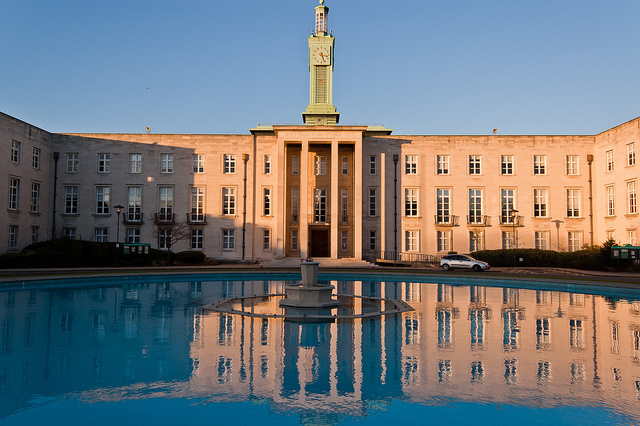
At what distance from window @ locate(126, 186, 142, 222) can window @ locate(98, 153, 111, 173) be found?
111 inches

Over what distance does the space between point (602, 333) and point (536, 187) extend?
34.4 meters

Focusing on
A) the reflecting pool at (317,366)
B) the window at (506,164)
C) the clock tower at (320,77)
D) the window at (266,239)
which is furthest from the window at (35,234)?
the window at (506,164)

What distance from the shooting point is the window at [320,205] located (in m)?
42.2

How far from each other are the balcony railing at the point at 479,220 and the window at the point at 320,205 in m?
13.1

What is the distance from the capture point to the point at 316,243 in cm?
4303

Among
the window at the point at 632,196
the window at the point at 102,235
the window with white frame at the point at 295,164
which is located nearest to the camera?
the window at the point at 632,196

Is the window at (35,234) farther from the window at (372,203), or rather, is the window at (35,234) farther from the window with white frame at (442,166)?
the window with white frame at (442,166)

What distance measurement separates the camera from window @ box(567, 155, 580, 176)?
4234 cm

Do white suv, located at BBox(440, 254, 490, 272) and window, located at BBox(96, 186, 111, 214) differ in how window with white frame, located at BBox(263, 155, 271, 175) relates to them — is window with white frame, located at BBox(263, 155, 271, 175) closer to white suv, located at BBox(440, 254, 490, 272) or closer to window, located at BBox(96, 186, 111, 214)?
window, located at BBox(96, 186, 111, 214)

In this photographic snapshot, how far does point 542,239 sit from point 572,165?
731cm

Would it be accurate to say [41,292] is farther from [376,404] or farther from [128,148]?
[128,148]

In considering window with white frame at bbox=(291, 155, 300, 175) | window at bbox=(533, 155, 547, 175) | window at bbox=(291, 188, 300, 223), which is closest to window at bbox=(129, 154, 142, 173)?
window with white frame at bbox=(291, 155, 300, 175)

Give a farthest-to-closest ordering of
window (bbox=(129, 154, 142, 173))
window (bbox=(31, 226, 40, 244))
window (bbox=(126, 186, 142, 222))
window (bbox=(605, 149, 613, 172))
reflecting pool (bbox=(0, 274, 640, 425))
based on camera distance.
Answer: window (bbox=(129, 154, 142, 173)) < window (bbox=(126, 186, 142, 222)) < window (bbox=(31, 226, 40, 244)) < window (bbox=(605, 149, 613, 172)) < reflecting pool (bbox=(0, 274, 640, 425))

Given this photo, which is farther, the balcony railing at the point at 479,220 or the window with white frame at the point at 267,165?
the window with white frame at the point at 267,165
